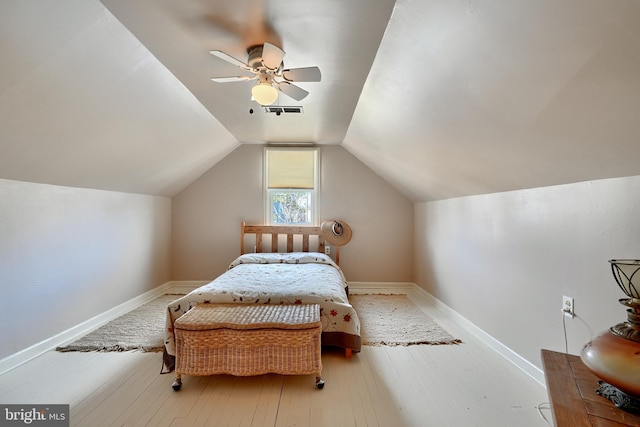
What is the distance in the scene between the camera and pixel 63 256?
2.65m

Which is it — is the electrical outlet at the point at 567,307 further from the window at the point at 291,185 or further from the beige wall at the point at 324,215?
the window at the point at 291,185

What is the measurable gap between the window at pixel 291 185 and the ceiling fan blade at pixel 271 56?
273 cm

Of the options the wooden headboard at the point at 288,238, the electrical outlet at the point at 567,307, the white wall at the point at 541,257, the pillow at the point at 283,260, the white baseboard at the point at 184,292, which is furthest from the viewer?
the wooden headboard at the point at 288,238

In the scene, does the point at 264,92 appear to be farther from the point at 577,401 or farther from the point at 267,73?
the point at 577,401

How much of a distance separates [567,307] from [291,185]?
11.7ft

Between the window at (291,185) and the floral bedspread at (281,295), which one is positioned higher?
the window at (291,185)

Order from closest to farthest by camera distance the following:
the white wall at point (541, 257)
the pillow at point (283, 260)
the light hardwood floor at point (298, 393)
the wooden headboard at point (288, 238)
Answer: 1. the white wall at point (541, 257)
2. the light hardwood floor at point (298, 393)
3. the pillow at point (283, 260)
4. the wooden headboard at point (288, 238)

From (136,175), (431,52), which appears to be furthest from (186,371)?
(431,52)

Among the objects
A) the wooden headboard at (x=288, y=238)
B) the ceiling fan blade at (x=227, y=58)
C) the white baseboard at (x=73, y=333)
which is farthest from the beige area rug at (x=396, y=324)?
the white baseboard at (x=73, y=333)

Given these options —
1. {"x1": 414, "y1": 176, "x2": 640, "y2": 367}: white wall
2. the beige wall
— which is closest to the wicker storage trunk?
{"x1": 414, "y1": 176, "x2": 640, "y2": 367}: white wall

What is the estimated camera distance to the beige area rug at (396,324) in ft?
8.87

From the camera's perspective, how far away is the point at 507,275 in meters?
2.37

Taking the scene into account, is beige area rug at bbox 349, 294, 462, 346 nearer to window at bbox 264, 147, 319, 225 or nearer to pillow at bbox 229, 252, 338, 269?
pillow at bbox 229, 252, 338, 269

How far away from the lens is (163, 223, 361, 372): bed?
2436 millimetres
